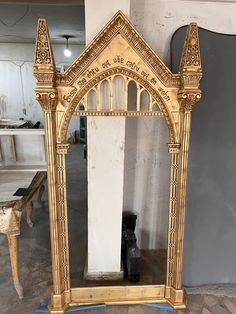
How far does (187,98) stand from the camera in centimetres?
144

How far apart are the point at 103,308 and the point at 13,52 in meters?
7.24

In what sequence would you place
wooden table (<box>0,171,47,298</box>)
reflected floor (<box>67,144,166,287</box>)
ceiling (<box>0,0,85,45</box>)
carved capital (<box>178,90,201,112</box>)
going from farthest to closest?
1. ceiling (<box>0,0,85,45</box>)
2. reflected floor (<box>67,144,166,287</box>)
3. wooden table (<box>0,171,47,298</box>)
4. carved capital (<box>178,90,201,112</box>)

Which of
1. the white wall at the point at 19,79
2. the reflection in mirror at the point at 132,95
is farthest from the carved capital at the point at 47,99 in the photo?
the white wall at the point at 19,79

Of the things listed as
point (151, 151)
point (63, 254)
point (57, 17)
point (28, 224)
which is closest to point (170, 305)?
point (63, 254)

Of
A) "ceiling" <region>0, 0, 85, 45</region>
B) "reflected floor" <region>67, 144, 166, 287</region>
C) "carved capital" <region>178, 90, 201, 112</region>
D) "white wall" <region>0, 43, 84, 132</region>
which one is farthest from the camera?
"white wall" <region>0, 43, 84, 132</region>

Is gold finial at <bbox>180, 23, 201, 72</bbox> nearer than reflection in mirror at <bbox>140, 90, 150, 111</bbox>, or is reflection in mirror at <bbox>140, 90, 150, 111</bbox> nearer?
gold finial at <bbox>180, 23, 201, 72</bbox>

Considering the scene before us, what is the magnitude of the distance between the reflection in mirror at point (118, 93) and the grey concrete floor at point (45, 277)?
1.28 meters

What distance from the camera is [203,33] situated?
68.4 inches

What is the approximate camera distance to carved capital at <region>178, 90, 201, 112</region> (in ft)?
4.68

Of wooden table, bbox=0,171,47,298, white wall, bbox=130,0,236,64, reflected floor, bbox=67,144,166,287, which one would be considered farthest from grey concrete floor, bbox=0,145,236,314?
white wall, bbox=130,0,236,64

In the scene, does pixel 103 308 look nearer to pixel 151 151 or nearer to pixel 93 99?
pixel 151 151

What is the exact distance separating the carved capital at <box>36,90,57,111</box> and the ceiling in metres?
1.36

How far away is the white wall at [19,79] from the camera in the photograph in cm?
A: 727

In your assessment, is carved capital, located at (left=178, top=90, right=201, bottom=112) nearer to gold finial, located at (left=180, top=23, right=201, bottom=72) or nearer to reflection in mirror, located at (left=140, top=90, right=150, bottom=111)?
gold finial, located at (left=180, top=23, right=201, bottom=72)
